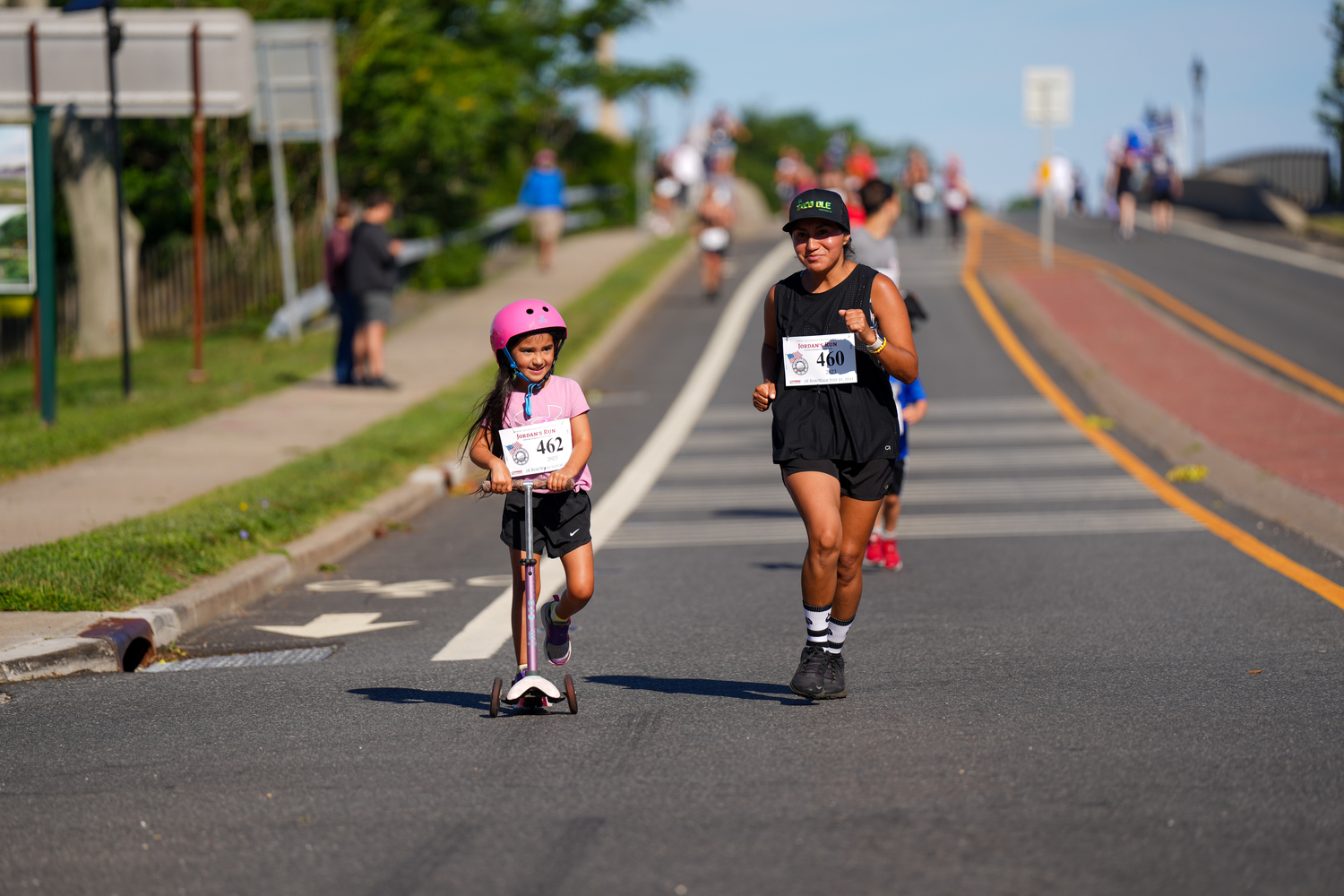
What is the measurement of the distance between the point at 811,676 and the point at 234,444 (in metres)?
8.91

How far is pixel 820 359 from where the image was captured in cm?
620

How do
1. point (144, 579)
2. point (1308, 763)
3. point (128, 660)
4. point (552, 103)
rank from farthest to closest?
point (552, 103), point (144, 579), point (128, 660), point (1308, 763)

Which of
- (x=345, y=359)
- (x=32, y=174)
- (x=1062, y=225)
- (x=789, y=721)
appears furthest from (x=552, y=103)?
(x=789, y=721)

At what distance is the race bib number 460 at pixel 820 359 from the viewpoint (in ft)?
20.3

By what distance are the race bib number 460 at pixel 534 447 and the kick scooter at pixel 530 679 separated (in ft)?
0.20

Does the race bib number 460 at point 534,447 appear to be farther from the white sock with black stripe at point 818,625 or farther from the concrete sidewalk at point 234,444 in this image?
the concrete sidewalk at point 234,444

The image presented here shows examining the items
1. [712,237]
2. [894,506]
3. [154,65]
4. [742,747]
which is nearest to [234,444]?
[154,65]

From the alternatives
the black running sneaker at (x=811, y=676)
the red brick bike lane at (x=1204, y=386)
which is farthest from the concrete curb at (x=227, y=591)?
the red brick bike lane at (x=1204, y=386)

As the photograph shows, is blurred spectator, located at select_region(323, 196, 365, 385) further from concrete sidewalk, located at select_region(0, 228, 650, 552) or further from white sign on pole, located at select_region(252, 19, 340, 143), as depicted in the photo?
white sign on pole, located at select_region(252, 19, 340, 143)

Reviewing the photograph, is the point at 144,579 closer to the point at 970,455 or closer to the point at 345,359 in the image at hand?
the point at 970,455

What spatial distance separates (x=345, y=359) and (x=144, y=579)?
925 cm

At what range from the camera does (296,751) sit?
5648mm

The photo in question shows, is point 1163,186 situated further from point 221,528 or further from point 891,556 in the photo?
point 221,528

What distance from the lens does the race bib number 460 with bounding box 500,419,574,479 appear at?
5.95 meters
